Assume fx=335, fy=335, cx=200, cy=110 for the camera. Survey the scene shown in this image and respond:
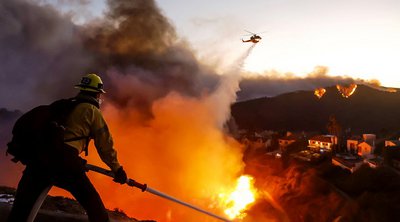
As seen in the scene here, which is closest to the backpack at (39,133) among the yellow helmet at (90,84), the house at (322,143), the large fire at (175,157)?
the yellow helmet at (90,84)

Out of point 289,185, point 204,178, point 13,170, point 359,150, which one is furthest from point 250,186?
point 13,170

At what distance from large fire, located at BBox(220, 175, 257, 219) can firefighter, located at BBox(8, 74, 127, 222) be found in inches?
1120

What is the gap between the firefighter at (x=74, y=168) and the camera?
3867 millimetres

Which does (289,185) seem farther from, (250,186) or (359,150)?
(359,150)

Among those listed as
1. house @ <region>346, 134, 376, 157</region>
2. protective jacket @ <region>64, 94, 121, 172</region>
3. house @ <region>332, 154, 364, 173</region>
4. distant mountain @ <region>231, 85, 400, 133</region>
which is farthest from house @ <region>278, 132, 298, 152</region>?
protective jacket @ <region>64, 94, 121, 172</region>

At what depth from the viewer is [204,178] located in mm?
33938

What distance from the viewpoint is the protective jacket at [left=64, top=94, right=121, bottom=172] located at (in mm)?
4035

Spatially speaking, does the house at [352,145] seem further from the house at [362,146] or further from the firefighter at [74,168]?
the firefighter at [74,168]

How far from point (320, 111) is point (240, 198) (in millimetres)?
102408

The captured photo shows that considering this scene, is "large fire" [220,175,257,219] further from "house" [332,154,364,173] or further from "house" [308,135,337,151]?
"house" [308,135,337,151]

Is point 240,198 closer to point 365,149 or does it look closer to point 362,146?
point 365,149

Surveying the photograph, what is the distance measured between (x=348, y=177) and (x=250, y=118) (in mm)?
95260

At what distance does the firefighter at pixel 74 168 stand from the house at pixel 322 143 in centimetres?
5197

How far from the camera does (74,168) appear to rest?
3898mm
